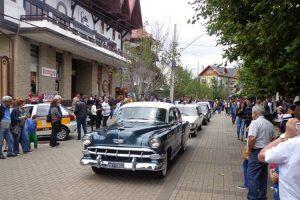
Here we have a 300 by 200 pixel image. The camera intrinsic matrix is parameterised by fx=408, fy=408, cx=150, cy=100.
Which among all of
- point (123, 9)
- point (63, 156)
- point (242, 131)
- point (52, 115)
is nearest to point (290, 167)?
point (63, 156)

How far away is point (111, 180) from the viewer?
8.93 meters

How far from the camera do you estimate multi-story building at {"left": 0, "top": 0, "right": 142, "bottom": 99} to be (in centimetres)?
2117

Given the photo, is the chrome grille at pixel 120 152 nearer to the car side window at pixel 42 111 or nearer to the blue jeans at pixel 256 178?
the blue jeans at pixel 256 178

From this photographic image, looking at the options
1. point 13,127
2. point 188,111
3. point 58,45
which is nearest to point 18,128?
point 13,127

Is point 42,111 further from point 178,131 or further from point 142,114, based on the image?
point 178,131

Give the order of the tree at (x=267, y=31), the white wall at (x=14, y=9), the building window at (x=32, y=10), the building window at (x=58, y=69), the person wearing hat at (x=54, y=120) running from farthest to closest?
the building window at (x=58, y=69) → the building window at (x=32, y=10) → the white wall at (x=14, y=9) → the person wearing hat at (x=54, y=120) → the tree at (x=267, y=31)

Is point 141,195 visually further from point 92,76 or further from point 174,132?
point 92,76

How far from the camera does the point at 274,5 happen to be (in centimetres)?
833

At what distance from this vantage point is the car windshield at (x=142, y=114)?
421 inches

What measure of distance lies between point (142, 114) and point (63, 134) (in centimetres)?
615

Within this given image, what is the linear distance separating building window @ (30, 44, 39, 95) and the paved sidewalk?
1171 cm

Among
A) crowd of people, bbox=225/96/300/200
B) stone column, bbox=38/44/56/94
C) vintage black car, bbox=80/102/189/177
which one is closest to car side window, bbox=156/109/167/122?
vintage black car, bbox=80/102/189/177

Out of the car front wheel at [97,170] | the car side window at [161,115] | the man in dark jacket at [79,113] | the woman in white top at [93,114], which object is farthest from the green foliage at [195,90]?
the car front wheel at [97,170]

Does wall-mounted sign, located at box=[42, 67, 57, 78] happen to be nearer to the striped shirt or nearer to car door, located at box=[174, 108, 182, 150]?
car door, located at box=[174, 108, 182, 150]
